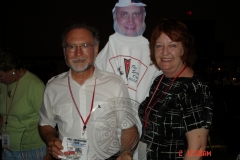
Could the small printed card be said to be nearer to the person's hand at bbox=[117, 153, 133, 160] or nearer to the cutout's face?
the person's hand at bbox=[117, 153, 133, 160]

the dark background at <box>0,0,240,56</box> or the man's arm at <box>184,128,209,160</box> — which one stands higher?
the dark background at <box>0,0,240,56</box>

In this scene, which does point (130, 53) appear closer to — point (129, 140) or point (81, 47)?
point (81, 47)

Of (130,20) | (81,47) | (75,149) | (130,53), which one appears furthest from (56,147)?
(130,20)

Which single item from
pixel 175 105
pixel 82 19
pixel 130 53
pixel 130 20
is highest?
pixel 82 19

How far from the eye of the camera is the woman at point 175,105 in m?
1.39

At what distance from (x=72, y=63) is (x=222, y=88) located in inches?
184

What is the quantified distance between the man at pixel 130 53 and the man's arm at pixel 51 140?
0.69 metres

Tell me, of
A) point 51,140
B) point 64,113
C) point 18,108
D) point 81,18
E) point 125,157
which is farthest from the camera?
point 81,18

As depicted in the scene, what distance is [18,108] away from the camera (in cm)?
208

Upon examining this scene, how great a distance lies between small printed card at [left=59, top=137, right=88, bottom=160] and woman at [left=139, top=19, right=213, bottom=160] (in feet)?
1.11

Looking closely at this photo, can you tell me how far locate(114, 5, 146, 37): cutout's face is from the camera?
6.97 ft

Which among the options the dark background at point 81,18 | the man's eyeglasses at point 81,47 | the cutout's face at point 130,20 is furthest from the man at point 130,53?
the dark background at point 81,18

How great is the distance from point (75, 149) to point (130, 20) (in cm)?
121

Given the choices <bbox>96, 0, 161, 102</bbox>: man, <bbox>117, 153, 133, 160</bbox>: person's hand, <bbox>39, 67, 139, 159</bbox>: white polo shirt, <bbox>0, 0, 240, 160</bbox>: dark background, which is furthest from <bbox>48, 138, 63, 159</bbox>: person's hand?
<bbox>0, 0, 240, 160</bbox>: dark background
